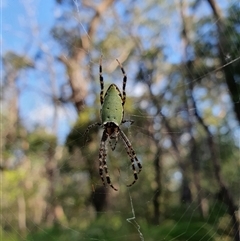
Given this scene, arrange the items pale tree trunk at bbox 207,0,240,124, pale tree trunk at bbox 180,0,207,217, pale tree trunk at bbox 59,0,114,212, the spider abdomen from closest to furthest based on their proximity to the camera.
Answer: the spider abdomen < pale tree trunk at bbox 59,0,114,212 < pale tree trunk at bbox 207,0,240,124 < pale tree trunk at bbox 180,0,207,217

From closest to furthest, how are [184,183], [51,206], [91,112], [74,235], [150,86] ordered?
[91,112] → [74,235] → [150,86] → [184,183] → [51,206]

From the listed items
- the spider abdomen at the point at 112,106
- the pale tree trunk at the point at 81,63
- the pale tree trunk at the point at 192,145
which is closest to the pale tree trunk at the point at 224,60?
the pale tree trunk at the point at 192,145

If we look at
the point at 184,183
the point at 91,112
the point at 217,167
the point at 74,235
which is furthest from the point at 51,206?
the point at 91,112

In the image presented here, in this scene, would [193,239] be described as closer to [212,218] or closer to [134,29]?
[212,218]

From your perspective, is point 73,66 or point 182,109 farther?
point 182,109

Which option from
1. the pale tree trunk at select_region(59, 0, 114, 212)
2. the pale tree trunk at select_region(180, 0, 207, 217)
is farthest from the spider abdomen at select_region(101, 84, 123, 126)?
the pale tree trunk at select_region(180, 0, 207, 217)

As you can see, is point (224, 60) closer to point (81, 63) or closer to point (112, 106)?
point (81, 63)

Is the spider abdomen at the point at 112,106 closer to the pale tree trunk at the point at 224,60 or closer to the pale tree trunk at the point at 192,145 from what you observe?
the pale tree trunk at the point at 224,60

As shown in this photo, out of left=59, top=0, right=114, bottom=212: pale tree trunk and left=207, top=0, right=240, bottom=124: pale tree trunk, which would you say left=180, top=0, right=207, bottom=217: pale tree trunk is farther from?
left=59, top=0, right=114, bottom=212: pale tree trunk
